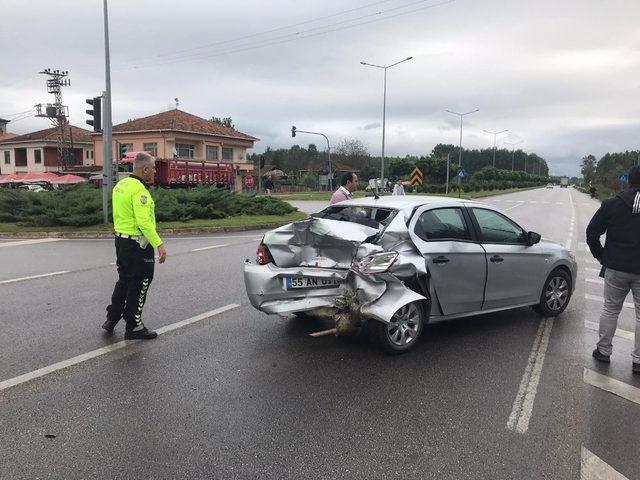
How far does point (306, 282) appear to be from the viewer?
529cm

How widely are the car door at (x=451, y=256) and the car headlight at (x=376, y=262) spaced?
0.41 m

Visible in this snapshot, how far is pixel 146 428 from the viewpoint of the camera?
11.7ft

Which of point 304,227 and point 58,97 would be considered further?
point 58,97

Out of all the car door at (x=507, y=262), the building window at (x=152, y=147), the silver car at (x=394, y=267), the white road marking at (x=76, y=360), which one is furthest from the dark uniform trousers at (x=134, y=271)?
the building window at (x=152, y=147)

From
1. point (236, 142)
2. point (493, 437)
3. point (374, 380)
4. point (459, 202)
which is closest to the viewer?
point (493, 437)

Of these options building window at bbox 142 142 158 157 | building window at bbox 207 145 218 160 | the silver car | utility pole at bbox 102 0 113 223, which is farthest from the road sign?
the silver car

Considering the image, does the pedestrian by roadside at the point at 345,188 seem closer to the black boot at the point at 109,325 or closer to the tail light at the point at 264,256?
the tail light at the point at 264,256

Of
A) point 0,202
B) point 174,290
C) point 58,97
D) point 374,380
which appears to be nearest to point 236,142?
point 58,97

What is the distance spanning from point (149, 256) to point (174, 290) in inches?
101

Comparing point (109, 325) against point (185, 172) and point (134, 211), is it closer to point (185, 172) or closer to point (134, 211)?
point (134, 211)

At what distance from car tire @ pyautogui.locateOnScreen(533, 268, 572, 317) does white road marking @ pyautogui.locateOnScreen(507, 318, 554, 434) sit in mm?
471

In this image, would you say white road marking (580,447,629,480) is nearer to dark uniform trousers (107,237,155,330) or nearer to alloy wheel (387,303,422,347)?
Answer: alloy wheel (387,303,422,347)

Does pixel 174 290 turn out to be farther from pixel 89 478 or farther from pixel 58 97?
pixel 58 97

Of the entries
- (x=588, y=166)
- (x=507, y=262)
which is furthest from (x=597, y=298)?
(x=588, y=166)
